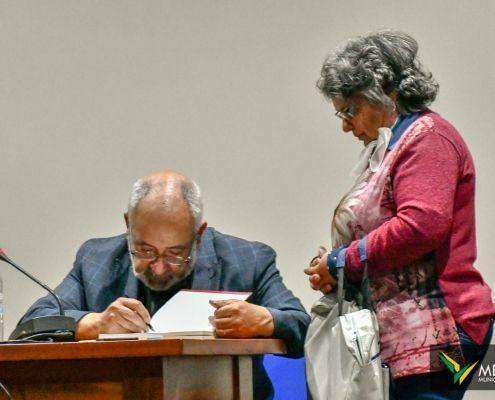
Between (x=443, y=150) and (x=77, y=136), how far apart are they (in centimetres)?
187

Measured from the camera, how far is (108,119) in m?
4.05

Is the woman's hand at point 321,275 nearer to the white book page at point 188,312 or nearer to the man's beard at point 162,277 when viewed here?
the white book page at point 188,312

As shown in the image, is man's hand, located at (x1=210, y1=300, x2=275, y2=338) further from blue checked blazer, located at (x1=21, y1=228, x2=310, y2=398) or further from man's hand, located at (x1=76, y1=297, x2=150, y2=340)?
blue checked blazer, located at (x1=21, y1=228, x2=310, y2=398)

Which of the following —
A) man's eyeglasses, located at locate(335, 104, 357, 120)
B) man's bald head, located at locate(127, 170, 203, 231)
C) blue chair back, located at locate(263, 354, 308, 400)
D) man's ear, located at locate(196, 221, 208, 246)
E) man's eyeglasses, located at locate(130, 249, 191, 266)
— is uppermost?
man's eyeglasses, located at locate(335, 104, 357, 120)

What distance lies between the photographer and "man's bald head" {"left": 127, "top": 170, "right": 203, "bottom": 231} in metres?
2.99

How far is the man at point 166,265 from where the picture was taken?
297cm

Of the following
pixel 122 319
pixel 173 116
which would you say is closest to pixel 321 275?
pixel 122 319

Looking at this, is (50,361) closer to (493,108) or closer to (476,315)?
(476,315)

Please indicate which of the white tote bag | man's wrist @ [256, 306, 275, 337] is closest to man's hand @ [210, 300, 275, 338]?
man's wrist @ [256, 306, 275, 337]

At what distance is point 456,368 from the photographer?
8.23 ft

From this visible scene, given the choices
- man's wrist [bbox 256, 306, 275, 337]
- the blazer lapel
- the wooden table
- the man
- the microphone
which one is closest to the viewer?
the wooden table

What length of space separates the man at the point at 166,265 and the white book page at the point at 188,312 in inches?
8.0

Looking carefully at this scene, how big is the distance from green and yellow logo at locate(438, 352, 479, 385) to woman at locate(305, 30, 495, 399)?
0.01 metres

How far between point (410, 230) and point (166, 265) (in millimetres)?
792
